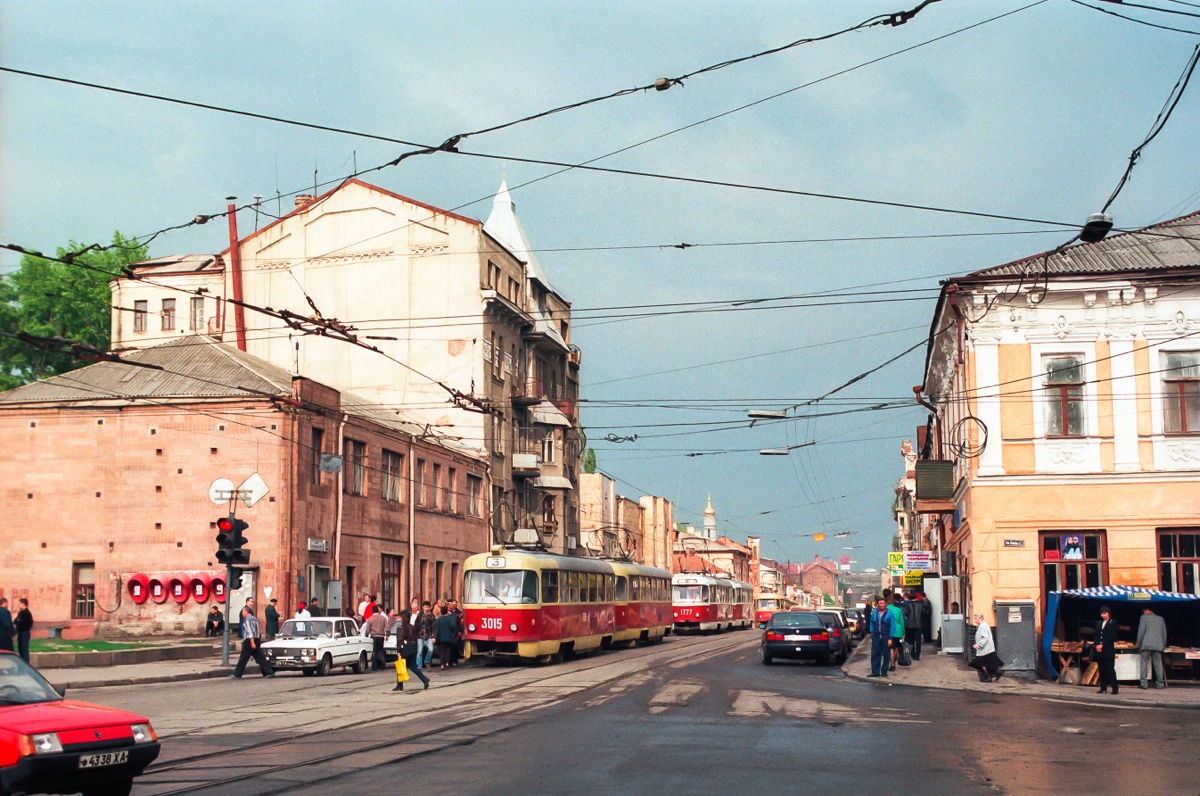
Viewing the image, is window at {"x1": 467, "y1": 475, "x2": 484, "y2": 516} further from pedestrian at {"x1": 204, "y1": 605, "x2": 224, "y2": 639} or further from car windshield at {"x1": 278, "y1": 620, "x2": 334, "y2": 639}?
car windshield at {"x1": 278, "y1": 620, "x2": 334, "y2": 639}

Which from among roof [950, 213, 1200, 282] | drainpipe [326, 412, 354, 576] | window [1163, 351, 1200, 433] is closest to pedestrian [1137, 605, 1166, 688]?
window [1163, 351, 1200, 433]

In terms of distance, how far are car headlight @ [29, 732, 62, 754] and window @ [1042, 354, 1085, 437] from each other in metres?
26.0

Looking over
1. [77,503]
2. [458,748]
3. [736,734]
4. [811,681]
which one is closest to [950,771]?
[736,734]

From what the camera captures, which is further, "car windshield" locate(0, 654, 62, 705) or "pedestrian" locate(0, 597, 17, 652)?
"pedestrian" locate(0, 597, 17, 652)

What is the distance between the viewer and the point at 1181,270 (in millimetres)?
30609

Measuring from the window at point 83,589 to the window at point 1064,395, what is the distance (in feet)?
92.2

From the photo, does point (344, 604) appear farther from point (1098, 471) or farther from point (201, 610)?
point (1098, 471)

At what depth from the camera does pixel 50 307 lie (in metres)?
61.9

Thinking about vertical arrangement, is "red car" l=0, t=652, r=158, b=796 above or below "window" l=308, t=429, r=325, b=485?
below

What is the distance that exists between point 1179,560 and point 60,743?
2701 cm

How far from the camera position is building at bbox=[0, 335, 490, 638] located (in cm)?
3925

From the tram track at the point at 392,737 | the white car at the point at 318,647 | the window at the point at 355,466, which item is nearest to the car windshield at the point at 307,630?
the white car at the point at 318,647

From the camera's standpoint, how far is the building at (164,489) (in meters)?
39.2

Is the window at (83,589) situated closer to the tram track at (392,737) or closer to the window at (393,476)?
the window at (393,476)
